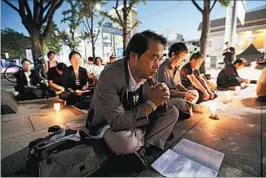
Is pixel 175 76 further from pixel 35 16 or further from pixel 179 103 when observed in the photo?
pixel 35 16

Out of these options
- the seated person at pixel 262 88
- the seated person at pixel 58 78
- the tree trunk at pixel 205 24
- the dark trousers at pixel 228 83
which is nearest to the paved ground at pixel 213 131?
the seated person at pixel 262 88

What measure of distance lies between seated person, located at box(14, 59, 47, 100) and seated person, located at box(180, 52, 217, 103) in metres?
4.30

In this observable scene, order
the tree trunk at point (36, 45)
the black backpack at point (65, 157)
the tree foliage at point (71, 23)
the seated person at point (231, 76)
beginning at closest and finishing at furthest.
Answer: the black backpack at point (65, 157)
the seated person at point (231, 76)
the tree trunk at point (36, 45)
the tree foliage at point (71, 23)

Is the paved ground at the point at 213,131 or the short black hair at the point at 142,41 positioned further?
the paved ground at the point at 213,131

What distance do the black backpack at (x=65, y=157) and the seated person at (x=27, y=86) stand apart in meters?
3.94

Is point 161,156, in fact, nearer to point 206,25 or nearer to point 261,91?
point 261,91

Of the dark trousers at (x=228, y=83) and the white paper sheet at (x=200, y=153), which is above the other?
the dark trousers at (x=228, y=83)

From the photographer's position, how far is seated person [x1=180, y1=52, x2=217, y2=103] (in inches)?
154

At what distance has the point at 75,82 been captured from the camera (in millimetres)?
4434

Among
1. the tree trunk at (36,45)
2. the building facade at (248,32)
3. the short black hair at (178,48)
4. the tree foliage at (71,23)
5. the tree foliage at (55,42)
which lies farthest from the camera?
the building facade at (248,32)

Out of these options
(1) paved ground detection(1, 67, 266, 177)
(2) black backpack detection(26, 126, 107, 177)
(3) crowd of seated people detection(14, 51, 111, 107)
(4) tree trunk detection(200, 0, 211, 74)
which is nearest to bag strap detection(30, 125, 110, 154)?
(2) black backpack detection(26, 126, 107, 177)

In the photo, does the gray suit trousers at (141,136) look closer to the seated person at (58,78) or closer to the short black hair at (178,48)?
the short black hair at (178,48)

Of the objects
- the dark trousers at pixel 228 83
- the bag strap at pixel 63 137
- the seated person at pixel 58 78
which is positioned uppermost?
the seated person at pixel 58 78

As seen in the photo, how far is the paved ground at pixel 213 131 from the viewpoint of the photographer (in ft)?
5.99
